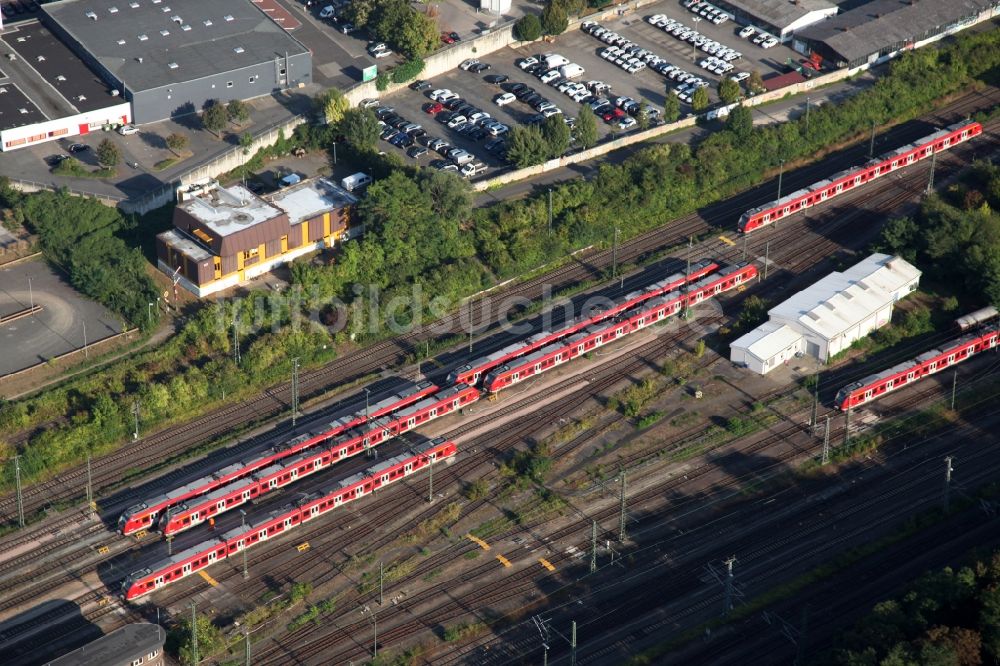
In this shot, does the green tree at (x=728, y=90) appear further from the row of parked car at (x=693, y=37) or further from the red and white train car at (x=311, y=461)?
the red and white train car at (x=311, y=461)

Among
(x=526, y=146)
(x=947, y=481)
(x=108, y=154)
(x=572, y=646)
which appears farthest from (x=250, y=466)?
(x=947, y=481)

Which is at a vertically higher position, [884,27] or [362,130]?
[884,27]

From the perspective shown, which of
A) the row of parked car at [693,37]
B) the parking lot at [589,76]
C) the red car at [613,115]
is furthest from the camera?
the row of parked car at [693,37]

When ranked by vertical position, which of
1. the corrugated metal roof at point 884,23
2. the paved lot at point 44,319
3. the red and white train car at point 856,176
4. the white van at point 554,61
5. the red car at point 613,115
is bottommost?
the paved lot at point 44,319

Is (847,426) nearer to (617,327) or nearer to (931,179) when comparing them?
(617,327)

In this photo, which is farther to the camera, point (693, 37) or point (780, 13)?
point (780, 13)

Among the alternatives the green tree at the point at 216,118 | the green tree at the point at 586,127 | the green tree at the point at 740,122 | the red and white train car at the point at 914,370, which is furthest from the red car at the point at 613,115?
the red and white train car at the point at 914,370

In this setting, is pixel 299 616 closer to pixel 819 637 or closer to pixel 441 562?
pixel 441 562
